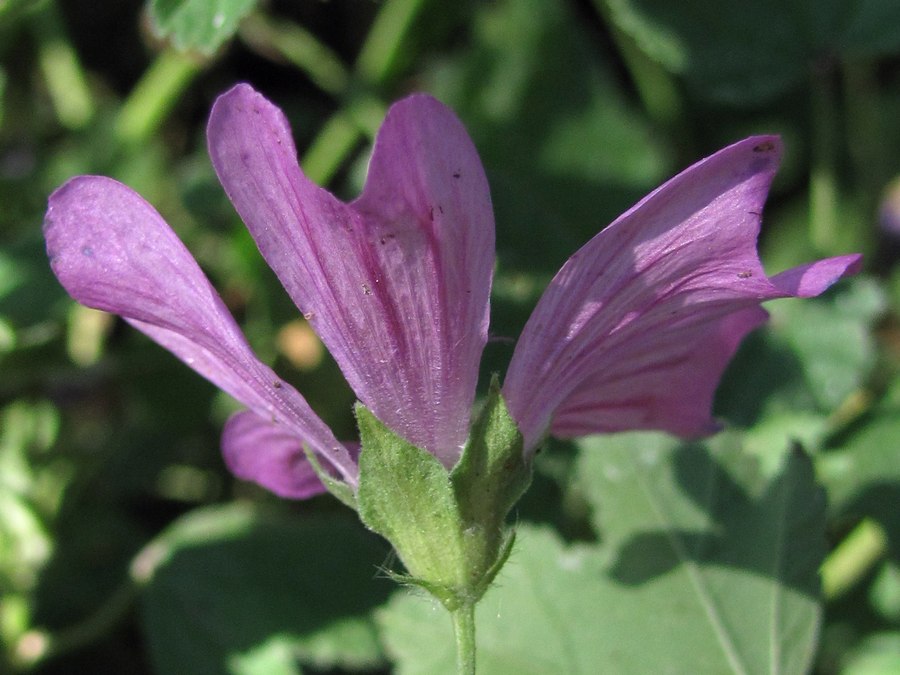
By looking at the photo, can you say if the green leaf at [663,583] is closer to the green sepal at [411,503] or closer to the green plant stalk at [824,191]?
the green sepal at [411,503]

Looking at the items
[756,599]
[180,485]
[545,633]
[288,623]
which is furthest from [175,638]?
[756,599]

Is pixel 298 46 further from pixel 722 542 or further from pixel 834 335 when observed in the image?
pixel 722 542

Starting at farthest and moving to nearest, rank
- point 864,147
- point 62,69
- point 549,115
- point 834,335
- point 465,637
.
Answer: point 62,69, point 864,147, point 549,115, point 834,335, point 465,637

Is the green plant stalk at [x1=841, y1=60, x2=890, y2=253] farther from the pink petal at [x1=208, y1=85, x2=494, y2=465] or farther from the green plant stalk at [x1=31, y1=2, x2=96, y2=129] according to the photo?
the green plant stalk at [x1=31, y1=2, x2=96, y2=129]

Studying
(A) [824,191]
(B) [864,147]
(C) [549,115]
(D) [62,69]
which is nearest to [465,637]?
(C) [549,115]

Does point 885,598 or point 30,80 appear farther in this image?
point 30,80

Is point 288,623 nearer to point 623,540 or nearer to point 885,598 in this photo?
point 623,540
